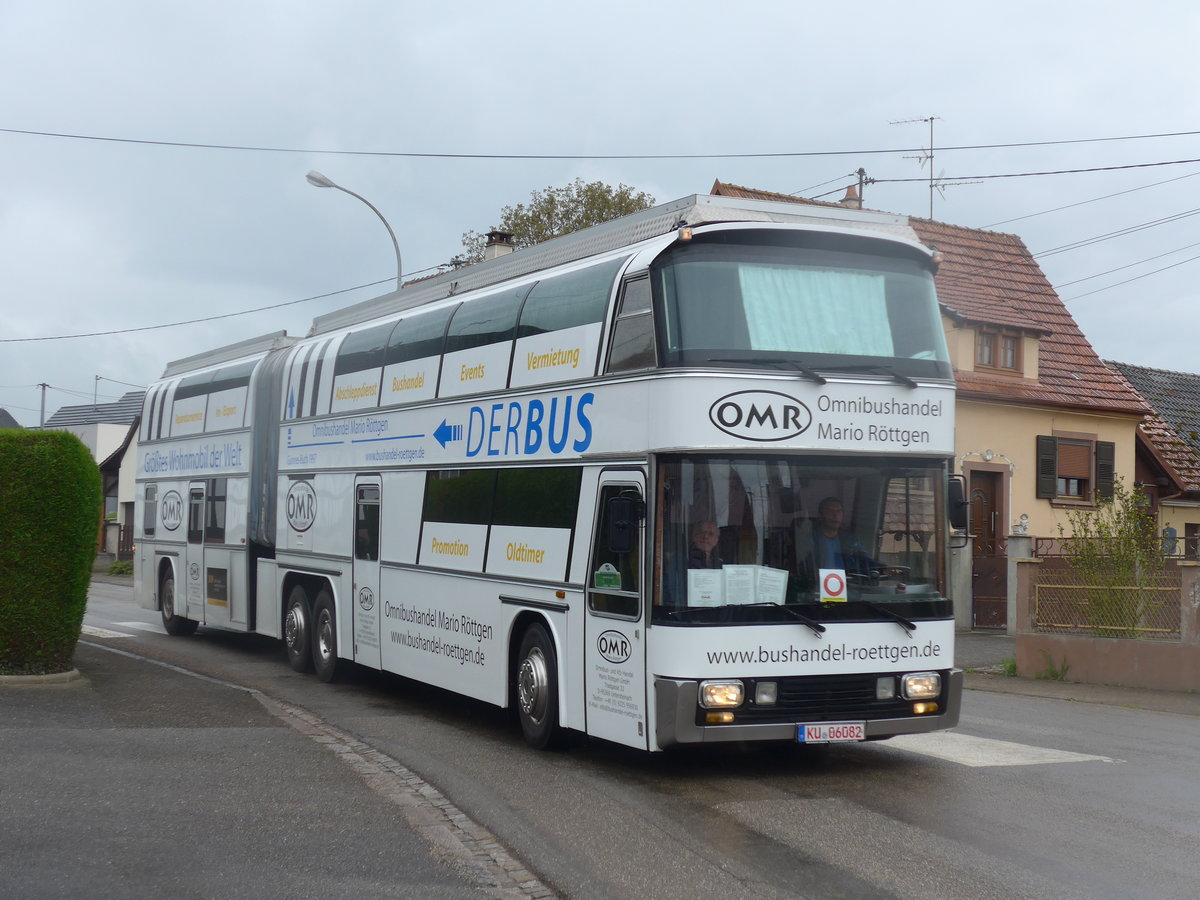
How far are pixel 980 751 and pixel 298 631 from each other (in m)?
8.24

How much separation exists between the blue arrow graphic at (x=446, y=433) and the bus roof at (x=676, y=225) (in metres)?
1.40

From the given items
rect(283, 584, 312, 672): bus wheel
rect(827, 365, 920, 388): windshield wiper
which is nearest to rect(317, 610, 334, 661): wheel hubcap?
rect(283, 584, 312, 672): bus wheel

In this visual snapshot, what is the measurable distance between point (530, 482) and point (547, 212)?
36.8 metres

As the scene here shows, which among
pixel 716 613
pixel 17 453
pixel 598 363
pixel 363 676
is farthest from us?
pixel 363 676

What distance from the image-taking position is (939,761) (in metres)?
10.4

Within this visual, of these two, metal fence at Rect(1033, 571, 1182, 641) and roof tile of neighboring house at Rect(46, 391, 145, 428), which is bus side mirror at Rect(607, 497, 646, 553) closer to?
metal fence at Rect(1033, 571, 1182, 641)

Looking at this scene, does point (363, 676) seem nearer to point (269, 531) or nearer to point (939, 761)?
point (269, 531)

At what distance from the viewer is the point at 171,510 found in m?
20.8

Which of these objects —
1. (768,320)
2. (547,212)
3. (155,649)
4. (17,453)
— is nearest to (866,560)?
(768,320)

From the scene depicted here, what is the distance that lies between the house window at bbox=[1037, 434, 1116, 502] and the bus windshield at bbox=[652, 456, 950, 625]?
70.6 ft

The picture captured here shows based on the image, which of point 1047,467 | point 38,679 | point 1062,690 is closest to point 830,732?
point 38,679

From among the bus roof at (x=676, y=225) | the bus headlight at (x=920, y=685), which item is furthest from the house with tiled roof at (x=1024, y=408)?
the bus headlight at (x=920, y=685)

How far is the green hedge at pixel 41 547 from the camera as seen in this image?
12.7 meters

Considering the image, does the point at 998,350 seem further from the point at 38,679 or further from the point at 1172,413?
the point at 38,679
